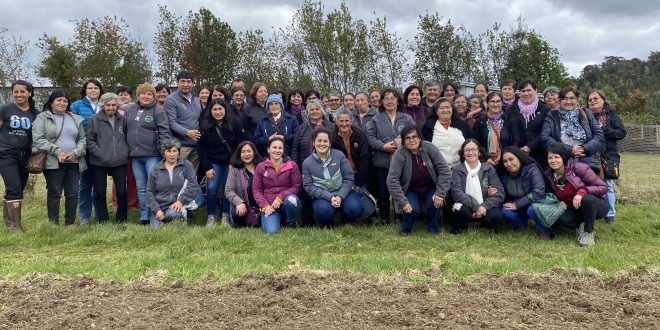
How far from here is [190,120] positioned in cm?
734

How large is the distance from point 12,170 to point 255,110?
3245 millimetres

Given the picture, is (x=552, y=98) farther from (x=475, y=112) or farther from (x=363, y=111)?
(x=363, y=111)

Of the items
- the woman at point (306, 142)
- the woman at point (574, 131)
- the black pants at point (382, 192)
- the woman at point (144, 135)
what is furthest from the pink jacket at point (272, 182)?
the woman at point (574, 131)

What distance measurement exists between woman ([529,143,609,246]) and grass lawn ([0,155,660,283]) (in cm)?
19

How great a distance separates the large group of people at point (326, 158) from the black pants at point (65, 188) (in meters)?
0.01

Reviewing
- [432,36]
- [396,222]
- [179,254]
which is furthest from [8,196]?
[432,36]

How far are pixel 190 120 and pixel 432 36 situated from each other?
17467 mm

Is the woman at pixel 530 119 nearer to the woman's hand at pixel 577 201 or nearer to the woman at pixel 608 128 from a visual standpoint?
the woman at pixel 608 128

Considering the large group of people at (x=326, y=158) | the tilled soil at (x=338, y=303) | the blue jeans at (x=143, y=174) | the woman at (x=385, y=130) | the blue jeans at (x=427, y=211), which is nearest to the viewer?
the tilled soil at (x=338, y=303)

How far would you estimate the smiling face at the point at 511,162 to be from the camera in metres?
6.34

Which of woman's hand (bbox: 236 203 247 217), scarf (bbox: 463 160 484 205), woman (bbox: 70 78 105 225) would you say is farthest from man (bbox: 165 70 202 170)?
scarf (bbox: 463 160 484 205)

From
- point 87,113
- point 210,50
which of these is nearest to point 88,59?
point 210,50

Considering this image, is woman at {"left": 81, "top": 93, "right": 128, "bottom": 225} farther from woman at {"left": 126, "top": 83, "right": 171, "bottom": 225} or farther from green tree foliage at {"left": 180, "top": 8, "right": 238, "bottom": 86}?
green tree foliage at {"left": 180, "top": 8, "right": 238, "bottom": 86}

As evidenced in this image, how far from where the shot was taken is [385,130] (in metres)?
6.99
